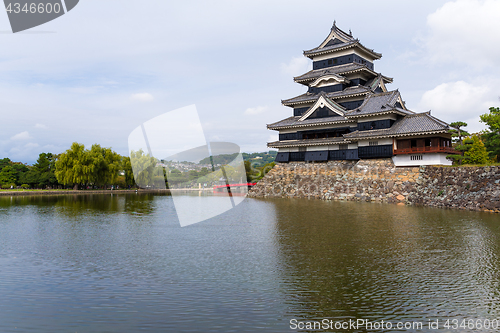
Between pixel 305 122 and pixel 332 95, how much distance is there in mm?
5343

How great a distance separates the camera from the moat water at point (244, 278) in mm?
8336

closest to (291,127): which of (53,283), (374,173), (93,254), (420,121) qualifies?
(374,173)

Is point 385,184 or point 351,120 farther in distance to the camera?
point 351,120

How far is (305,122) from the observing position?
154ft

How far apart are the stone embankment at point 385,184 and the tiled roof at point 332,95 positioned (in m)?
9.18

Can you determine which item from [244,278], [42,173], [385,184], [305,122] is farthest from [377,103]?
[42,173]

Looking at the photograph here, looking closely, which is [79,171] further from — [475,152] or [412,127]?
[475,152]

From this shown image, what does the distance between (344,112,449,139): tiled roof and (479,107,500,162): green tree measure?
392cm

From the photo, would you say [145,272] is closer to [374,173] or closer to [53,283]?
[53,283]

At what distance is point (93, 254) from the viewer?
1452cm

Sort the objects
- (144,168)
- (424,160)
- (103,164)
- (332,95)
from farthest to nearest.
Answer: (144,168) < (103,164) < (332,95) < (424,160)

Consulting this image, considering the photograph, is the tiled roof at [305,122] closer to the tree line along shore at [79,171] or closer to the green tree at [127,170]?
the tree line along shore at [79,171]

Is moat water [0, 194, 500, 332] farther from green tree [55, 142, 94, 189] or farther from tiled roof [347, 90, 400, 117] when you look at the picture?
green tree [55, 142, 94, 189]

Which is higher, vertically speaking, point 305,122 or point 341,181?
point 305,122
